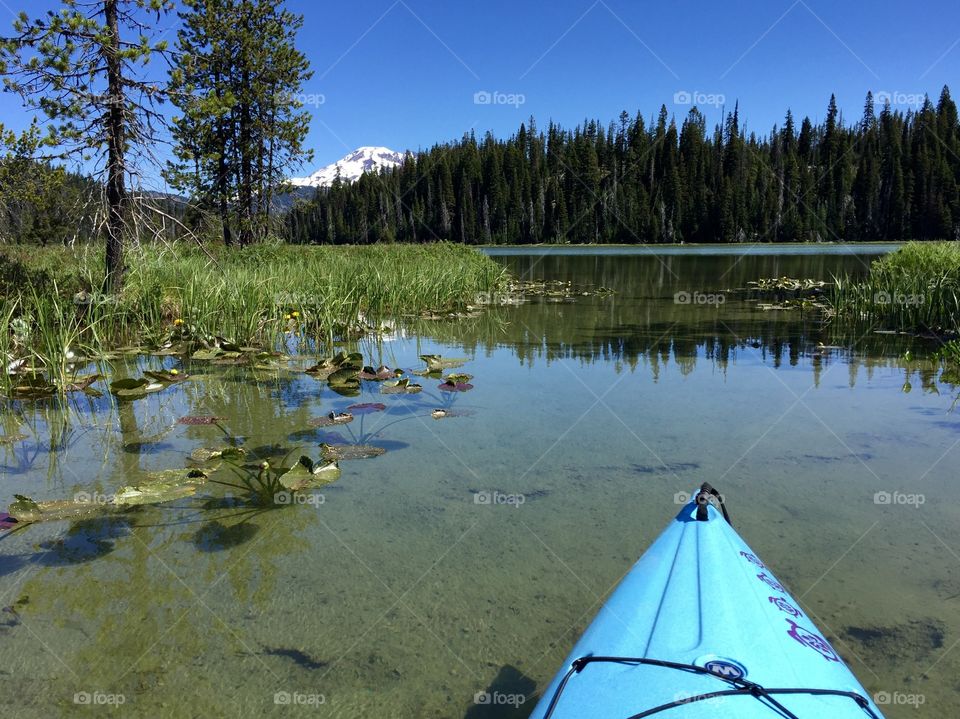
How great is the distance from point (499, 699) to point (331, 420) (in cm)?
322

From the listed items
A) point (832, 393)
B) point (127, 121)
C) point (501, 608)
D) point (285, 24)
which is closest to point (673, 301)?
point (832, 393)

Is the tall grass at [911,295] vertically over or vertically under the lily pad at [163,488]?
over

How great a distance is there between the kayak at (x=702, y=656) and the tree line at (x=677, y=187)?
80.9m

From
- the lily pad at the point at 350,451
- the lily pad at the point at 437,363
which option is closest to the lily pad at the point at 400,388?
the lily pad at the point at 437,363

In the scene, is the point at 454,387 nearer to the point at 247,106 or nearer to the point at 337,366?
the point at 337,366

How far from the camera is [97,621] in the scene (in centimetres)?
266

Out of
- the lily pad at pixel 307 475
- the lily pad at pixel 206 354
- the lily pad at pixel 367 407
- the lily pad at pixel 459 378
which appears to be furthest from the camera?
the lily pad at pixel 206 354

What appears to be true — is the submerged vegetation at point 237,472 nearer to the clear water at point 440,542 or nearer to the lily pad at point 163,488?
the lily pad at point 163,488

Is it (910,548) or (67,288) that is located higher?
(67,288)

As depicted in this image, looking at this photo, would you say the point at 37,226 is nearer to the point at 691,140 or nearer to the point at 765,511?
the point at 765,511

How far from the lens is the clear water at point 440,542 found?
2396 mm

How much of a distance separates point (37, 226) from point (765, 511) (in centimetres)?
3495

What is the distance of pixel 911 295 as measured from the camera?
10375 mm

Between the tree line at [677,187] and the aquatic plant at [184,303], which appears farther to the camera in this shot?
the tree line at [677,187]
